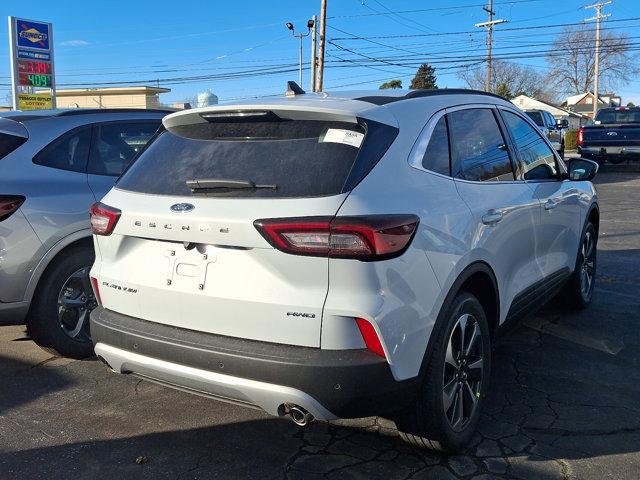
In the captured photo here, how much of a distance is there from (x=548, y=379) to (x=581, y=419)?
1.94 feet

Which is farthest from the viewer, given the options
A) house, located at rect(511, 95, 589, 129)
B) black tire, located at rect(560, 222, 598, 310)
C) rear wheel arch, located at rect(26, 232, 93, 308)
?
house, located at rect(511, 95, 589, 129)

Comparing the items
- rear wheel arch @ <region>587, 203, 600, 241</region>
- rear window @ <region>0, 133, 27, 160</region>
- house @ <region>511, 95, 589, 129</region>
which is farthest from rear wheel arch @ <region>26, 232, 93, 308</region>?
house @ <region>511, 95, 589, 129</region>

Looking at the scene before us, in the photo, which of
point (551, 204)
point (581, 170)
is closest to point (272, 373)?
point (551, 204)

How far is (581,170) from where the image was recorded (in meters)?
5.01

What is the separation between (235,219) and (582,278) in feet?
13.0

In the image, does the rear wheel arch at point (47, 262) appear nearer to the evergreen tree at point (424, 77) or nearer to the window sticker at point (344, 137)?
the window sticker at point (344, 137)

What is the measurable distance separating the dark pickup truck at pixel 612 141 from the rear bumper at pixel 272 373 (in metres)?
19.5

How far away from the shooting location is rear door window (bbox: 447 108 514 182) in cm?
356

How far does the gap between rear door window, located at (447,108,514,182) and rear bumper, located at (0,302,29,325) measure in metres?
2.86

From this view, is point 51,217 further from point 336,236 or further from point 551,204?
point 551,204

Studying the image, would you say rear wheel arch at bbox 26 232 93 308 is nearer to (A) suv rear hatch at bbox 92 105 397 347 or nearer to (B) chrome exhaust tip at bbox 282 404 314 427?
(A) suv rear hatch at bbox 92 105 397 347

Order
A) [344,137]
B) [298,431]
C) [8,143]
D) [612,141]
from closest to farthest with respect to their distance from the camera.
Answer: [344,137]
[298,431]
[8,143]
[612,141]

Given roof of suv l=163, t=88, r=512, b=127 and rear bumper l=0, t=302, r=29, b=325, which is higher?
roof of suv l=163, t=88, r=512, b=127

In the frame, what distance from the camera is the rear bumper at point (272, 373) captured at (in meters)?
2.67
